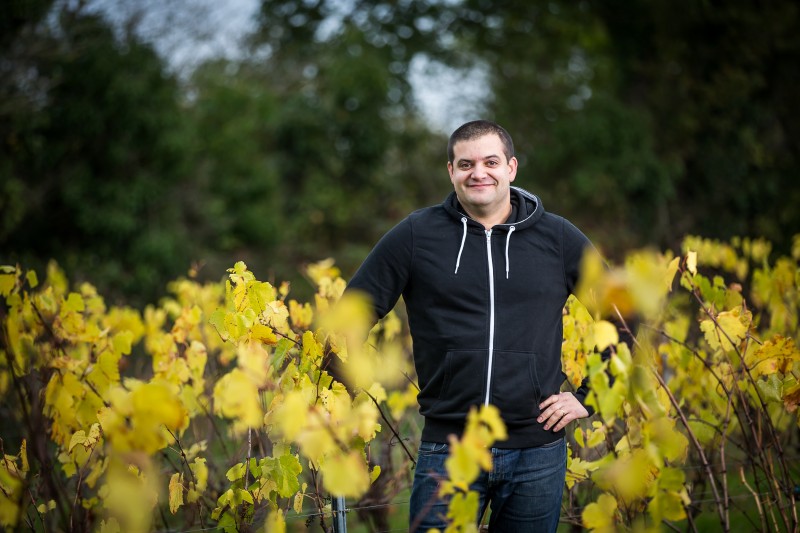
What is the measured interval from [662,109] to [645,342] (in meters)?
13.3

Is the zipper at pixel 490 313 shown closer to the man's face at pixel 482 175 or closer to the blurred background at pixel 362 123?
the man's face at pixel 482 175

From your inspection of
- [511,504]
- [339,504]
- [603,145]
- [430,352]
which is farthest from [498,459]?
Result: [603,145]

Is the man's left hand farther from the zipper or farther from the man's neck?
the man's neck

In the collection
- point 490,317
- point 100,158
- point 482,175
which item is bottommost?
point 100,158

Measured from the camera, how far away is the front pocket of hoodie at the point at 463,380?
1.79m

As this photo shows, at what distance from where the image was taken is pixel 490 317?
183cm

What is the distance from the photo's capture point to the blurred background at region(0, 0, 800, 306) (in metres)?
10.8

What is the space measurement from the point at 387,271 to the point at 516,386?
43 cm

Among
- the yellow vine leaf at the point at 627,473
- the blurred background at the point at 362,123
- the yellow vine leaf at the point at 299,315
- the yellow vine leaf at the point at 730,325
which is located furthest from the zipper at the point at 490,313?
the blurred background at the point at 362,123

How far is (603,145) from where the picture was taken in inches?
538

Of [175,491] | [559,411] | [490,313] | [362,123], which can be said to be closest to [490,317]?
[490,313]

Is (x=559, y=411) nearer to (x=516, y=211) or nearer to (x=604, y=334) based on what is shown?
(x=604, y=334)

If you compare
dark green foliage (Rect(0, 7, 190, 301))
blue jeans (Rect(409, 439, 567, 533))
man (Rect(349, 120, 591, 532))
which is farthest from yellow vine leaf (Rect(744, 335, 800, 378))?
dark green foliage (Rect(0, 7, 190, 301))

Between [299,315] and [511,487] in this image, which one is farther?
[299,315]
